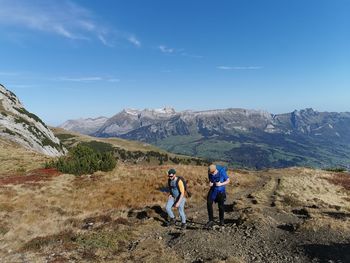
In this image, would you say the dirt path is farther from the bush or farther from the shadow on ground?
the bush

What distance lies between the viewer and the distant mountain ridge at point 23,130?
9319cm

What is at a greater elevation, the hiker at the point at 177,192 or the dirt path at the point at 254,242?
the hiker at the point at 177,192

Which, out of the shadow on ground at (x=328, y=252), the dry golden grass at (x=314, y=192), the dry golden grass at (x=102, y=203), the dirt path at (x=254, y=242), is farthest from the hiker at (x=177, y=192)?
the dry golden grass at (x=314, y=192)

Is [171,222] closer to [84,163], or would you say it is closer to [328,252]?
[328,252]

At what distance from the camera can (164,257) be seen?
48.8ft

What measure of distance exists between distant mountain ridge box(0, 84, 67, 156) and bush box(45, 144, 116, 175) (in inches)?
1848

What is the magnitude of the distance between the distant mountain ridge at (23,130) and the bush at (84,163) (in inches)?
1848

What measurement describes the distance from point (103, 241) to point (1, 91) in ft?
423

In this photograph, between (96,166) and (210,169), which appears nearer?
(210,169)

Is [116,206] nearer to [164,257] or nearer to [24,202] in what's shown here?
[24,202]

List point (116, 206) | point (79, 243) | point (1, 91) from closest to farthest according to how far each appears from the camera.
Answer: point (79, 243) → point (116, 206) → point (1, 91)

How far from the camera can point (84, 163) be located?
47.2m

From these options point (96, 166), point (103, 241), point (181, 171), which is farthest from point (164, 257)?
point (96, 166)

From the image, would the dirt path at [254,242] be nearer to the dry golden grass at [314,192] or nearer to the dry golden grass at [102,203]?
the dry golden grass at [102,203]
